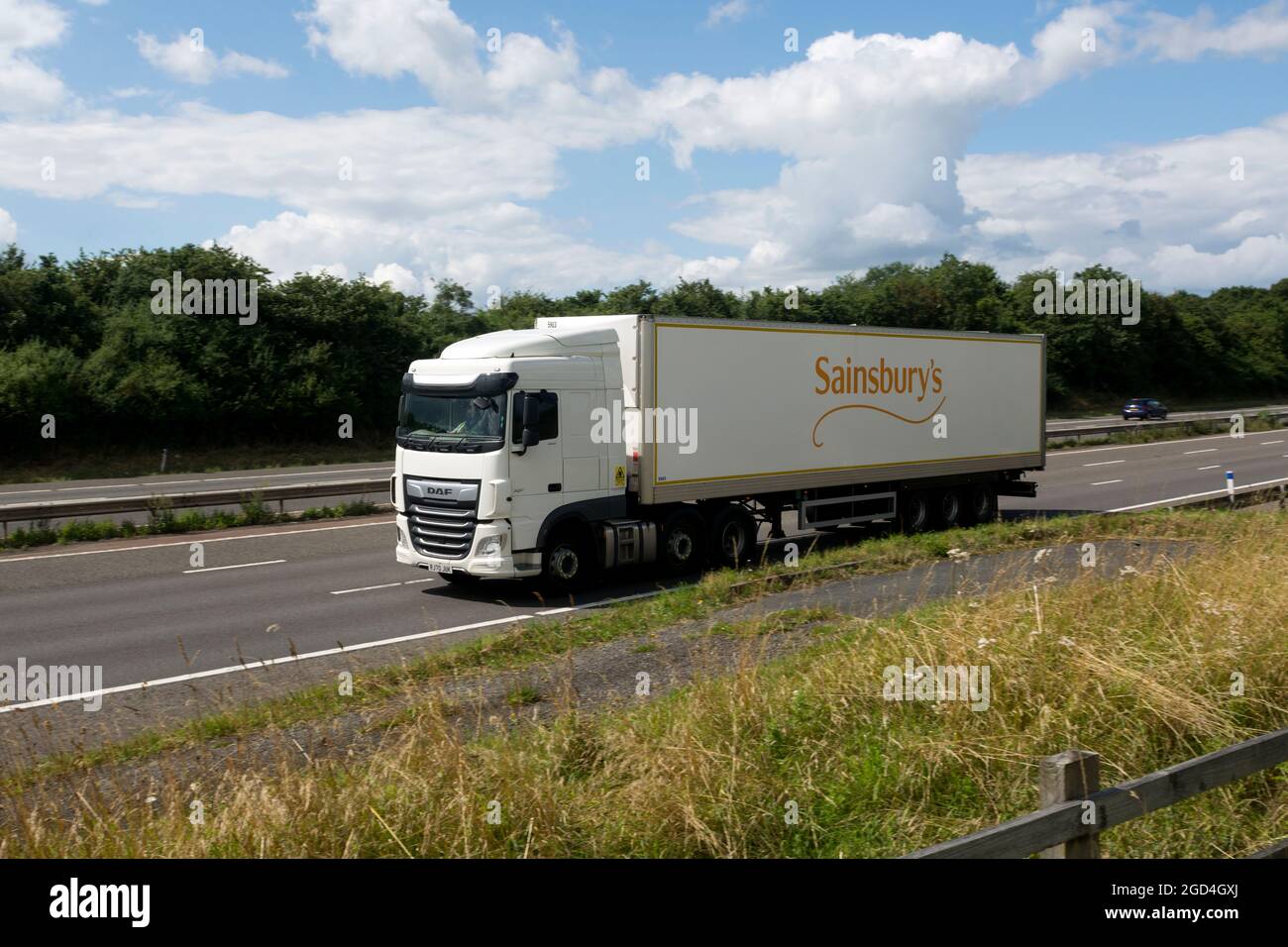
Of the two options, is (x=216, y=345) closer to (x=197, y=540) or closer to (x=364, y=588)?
(x=197, y=540)

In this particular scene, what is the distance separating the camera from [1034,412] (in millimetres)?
21719

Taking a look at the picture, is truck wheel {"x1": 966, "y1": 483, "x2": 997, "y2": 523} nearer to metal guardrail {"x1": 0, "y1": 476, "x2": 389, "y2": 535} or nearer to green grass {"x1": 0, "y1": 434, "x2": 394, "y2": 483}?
metal guardrail {"x1": 0, "y1": 476, "x2": 389, "y2": 535}

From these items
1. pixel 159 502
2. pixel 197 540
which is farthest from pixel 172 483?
pixel 197 540

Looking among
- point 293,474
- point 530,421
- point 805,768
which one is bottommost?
point 805,768

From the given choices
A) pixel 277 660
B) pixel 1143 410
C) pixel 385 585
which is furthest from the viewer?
pixel 1143 410

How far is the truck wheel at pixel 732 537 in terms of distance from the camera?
51.7 ft

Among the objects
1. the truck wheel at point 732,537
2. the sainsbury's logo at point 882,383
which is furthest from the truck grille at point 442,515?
the sainsbury's logo at point 882,383

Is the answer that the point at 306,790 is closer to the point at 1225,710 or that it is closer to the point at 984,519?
the point at 1225,710

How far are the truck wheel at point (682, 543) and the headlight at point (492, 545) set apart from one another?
2.63 metres

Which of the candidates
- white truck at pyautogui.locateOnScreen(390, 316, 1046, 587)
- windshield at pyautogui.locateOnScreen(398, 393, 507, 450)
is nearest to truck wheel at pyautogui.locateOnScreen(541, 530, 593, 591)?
white truck at pyautogui.locateOnScreen(390, 316, 1046, 587)

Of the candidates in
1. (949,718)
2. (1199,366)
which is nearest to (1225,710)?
(949,718)

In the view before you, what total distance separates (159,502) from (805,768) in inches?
705

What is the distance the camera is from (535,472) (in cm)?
1368

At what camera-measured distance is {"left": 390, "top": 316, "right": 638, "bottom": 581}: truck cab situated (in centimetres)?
1340
